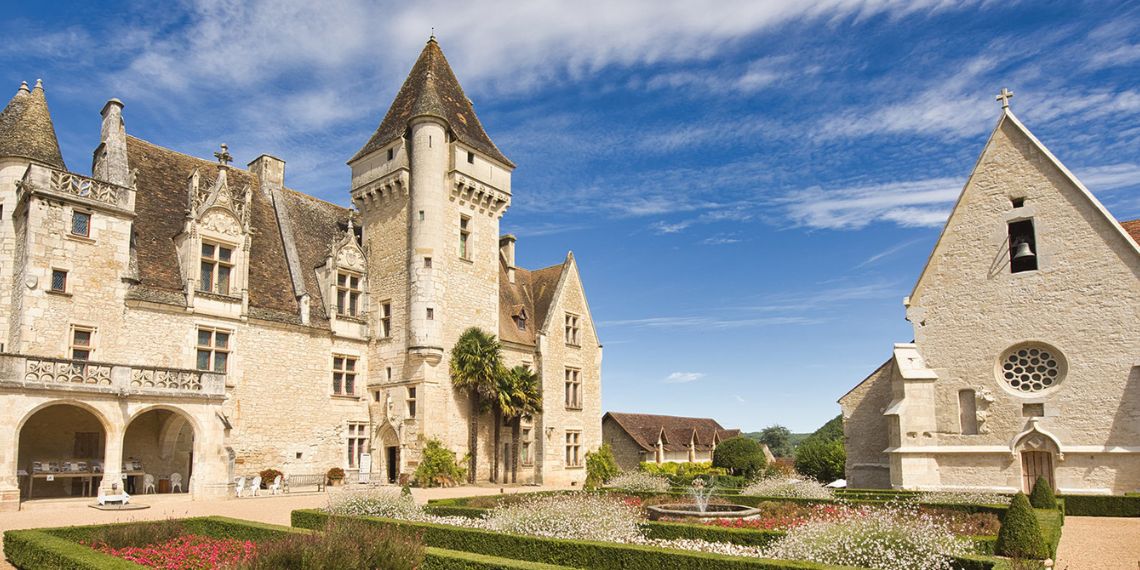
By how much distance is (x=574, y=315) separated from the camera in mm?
33750

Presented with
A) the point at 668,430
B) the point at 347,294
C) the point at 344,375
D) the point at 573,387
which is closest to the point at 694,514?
the point at 344,375

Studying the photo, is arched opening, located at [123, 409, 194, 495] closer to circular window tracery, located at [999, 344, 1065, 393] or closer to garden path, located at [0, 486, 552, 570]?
garden path, located at [0, 486, 552, 570]

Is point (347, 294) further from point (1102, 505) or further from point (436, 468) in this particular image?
point (1102, 505)

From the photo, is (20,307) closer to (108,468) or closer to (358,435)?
(108,468)

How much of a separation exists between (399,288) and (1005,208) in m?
21.2

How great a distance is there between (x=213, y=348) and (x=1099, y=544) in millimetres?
23595

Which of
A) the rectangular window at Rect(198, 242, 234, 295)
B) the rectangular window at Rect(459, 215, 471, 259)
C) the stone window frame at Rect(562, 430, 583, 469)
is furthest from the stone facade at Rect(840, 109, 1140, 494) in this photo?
the rectangular window at Rect(198, 242, 234, 295)

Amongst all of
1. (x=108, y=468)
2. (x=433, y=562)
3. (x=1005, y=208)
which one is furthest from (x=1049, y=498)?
(x=108, y=468)

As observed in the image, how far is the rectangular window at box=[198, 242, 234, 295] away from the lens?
24359 mm

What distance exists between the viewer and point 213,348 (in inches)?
932

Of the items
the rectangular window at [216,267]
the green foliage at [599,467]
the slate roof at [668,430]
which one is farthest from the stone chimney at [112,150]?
the slate roof at [668,430]

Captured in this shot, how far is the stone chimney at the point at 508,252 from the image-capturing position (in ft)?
113

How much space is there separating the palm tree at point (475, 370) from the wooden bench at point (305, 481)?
17.5 feet

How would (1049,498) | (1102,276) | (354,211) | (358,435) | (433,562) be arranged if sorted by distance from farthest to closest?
(354,211) → (358,435) → (1102,276) → (1049,498) → (433,562)
